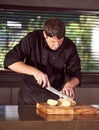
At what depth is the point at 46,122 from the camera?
1733 mm

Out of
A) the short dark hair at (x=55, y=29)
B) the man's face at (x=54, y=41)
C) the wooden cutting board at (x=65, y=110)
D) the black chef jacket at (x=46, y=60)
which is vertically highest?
the short dark hair at (x=55, y=29)

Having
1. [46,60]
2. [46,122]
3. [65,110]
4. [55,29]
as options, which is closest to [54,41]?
[55,29]

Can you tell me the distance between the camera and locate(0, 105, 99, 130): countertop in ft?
5.59

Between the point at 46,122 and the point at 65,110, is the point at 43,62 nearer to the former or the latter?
the point at 65,110

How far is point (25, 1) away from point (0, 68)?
2.63ft

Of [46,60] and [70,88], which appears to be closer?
[70,88]

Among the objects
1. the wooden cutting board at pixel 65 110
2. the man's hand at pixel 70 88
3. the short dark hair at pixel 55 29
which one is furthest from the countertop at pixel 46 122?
the short dark hair at pixel 55 29

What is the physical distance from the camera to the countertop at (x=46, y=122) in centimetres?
171

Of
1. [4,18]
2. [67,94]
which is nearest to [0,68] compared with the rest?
[4,18]

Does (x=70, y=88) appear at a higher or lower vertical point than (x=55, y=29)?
lower

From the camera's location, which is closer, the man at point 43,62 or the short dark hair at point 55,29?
the short dark hair at point 55,29

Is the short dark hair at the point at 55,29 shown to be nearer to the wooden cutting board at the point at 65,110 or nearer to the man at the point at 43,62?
the man at the point at 43,62

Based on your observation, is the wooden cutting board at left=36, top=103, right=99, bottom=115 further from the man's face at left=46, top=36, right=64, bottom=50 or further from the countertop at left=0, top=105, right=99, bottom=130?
the man's face at left=46, top=36, right=64, bottom=50

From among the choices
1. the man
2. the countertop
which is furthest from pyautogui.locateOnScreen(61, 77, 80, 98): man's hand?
the countertop
